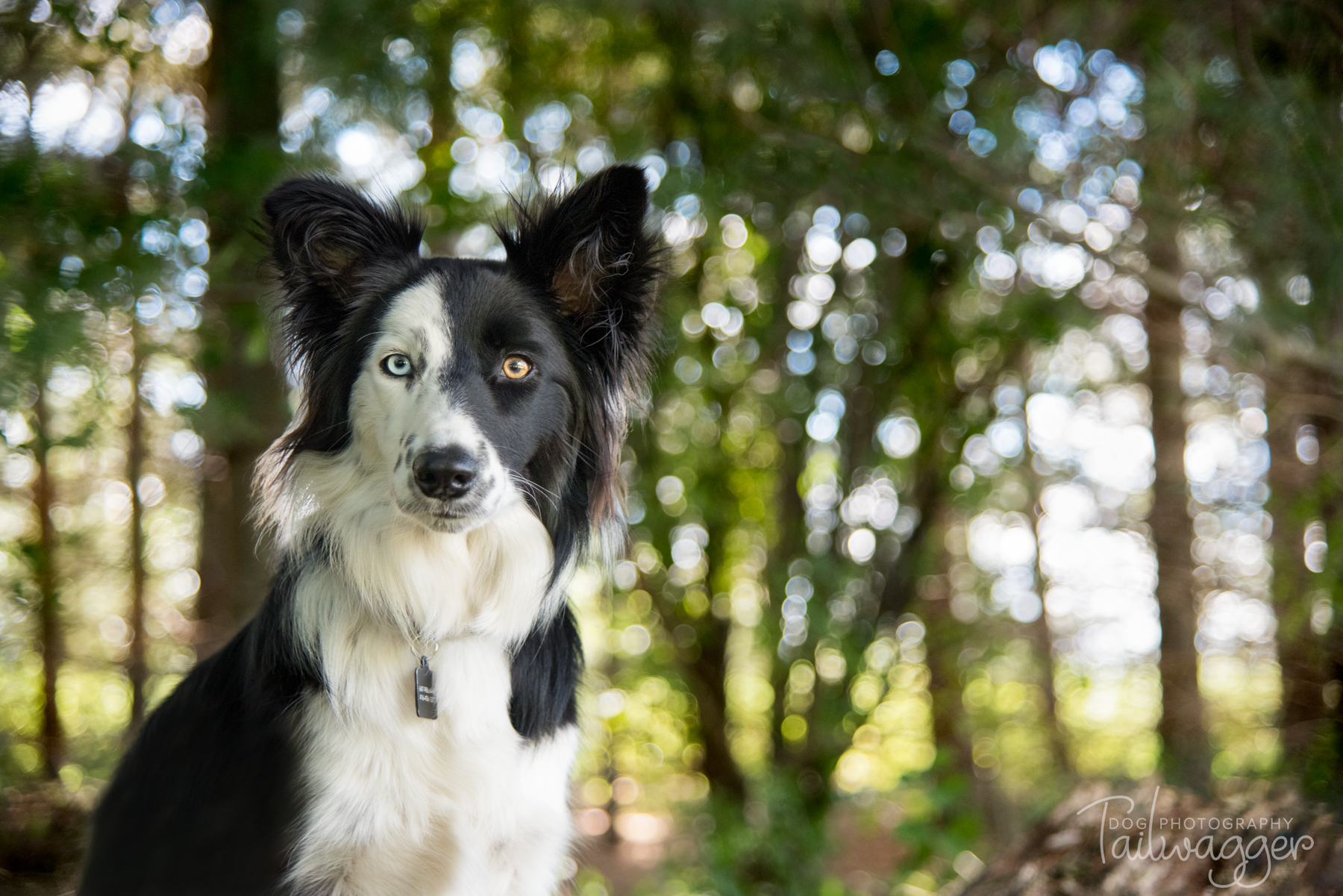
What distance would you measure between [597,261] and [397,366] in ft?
1.80

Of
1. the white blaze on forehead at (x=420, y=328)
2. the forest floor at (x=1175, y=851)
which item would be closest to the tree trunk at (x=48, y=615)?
the white blaze on forehead at (x=420, y=328)

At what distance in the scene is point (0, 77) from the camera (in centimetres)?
306

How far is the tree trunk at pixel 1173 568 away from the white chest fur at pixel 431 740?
459 centimetres

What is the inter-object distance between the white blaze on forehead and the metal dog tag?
63 cm

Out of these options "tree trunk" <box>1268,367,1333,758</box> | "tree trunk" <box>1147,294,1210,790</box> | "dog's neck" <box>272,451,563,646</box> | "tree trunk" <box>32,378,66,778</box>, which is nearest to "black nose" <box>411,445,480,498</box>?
"dog's neck" <box>272,451,563,646</box>

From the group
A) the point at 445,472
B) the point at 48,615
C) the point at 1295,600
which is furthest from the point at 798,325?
the point at 48,615

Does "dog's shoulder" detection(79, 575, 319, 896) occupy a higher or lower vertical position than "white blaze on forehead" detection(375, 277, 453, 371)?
lower

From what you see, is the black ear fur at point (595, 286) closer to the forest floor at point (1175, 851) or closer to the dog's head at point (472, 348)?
the dog's head at point (472, 348)

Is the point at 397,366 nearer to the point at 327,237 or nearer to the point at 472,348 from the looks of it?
the point at 472,348

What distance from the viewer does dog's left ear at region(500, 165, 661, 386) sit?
2.16 m

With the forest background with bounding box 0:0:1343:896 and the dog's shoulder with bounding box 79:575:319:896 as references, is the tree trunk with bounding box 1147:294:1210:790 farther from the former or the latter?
the dog's shoulder with bounding box 79:575:319:896

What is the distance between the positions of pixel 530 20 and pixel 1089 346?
4022mm

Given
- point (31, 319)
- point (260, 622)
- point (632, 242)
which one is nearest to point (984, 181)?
point (632, 242)

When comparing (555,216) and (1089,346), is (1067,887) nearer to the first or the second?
(555,216)
